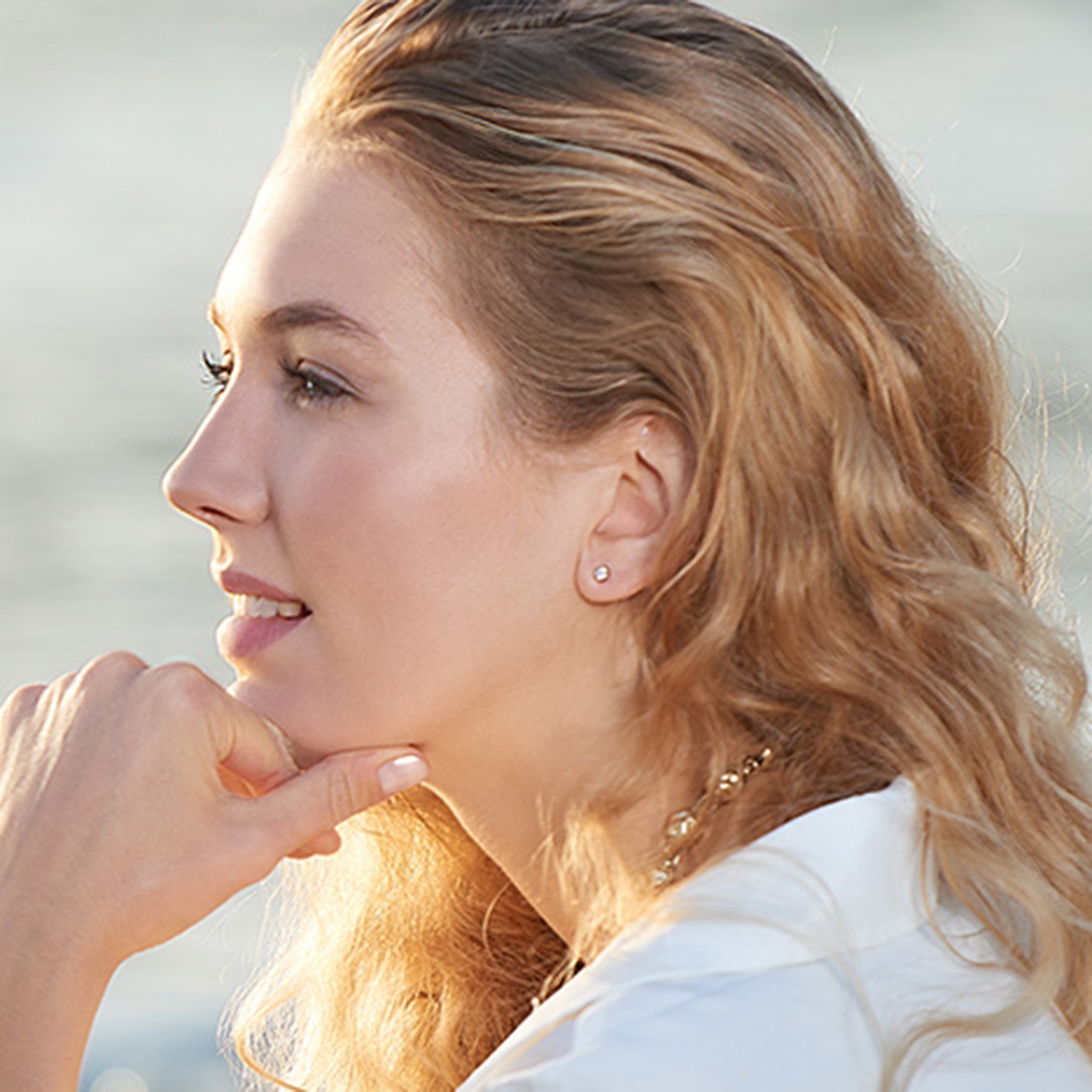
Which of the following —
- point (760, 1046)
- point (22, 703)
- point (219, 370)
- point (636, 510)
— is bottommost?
point (760, 1046)

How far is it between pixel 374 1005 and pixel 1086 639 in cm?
277

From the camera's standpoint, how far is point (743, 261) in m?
1.80

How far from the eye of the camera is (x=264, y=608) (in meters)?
1.91

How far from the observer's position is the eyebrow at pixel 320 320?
1.82 meters

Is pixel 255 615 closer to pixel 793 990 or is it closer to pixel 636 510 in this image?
pixel 636 510

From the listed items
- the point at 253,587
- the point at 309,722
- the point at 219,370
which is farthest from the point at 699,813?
the point at 219,370

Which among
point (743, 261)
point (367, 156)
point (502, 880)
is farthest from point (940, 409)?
point (502, 880)

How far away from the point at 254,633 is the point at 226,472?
6.9 inches

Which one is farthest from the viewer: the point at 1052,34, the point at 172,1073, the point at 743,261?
the point at 1052,34

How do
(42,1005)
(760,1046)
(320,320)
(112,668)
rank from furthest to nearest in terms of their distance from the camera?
(112,668) → (320,320) → (42,1005) → (760,1046)

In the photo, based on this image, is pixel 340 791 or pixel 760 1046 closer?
pixel 760 1046

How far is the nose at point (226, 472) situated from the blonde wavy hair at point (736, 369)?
9.9 inches

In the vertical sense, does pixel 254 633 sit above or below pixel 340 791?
above

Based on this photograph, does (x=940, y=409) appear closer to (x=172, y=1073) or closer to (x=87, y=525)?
(x=172, y=1073)
